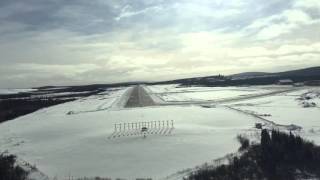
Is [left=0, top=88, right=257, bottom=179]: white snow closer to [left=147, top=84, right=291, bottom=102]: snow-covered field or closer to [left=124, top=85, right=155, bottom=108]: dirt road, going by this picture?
[left=124, top=85, right=155, bottom=108]: dirt road

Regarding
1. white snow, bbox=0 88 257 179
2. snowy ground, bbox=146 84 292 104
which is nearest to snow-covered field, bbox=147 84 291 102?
snowy ground, bbox=146 84 292 104

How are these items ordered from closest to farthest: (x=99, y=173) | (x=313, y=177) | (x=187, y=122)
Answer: (x=313, y=177) < (x=99, y=173) < (x=187, y=122)

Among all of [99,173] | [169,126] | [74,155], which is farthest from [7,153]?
[169,126]

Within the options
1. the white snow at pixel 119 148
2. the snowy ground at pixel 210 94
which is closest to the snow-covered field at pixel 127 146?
the white snow at pixel 119 148

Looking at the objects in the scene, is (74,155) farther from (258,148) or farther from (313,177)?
(313,177)

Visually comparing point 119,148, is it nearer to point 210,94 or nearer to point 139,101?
point 139,101

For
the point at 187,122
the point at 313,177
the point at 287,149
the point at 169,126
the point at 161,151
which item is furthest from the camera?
the point at 187,122

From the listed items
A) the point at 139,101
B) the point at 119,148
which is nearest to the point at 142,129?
the point at 119,148

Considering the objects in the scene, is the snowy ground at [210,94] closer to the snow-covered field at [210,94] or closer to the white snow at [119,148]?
the snow-covered field at [210,94]

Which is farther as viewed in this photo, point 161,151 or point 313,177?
point 161,151
